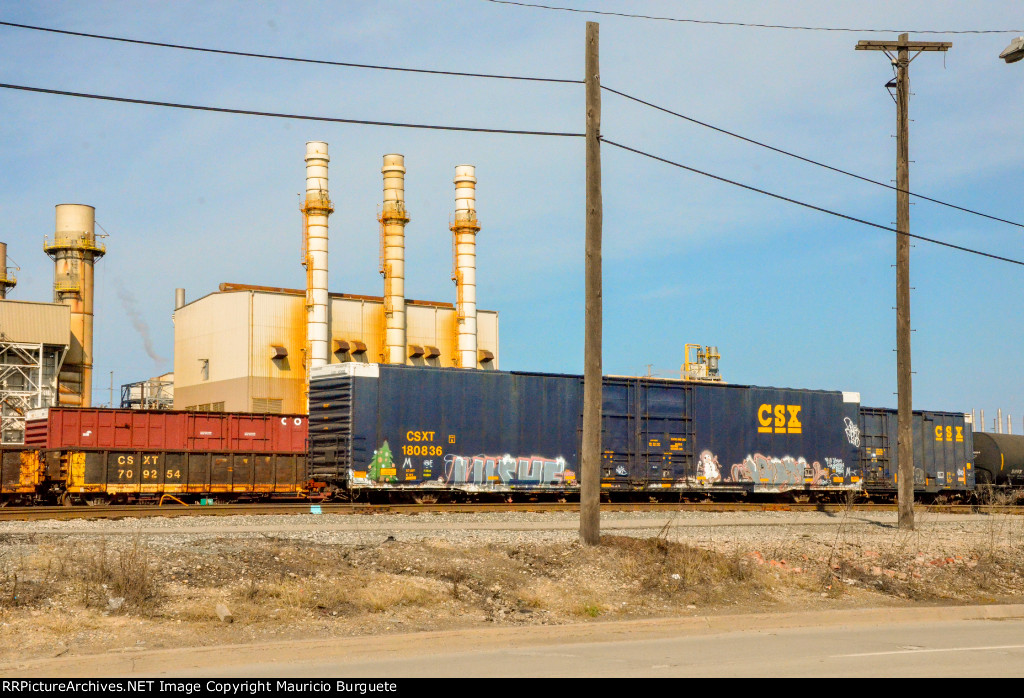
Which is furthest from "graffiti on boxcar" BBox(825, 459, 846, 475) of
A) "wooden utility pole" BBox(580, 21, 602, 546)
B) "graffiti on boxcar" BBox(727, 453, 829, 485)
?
→ "wooden utility pole" BBox(580, 21, 602, 546)

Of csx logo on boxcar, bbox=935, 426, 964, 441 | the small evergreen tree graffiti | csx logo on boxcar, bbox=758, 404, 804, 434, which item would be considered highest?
csx logo on boxcar, bbox=758, 404, 804, 434

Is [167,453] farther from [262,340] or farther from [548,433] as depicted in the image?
[262,340]

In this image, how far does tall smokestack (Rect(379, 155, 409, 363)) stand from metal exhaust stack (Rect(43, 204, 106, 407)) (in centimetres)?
1865

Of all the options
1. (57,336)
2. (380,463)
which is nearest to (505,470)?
(380,463)

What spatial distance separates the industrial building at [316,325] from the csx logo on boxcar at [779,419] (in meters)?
26.3

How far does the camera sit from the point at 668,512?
2566 cm

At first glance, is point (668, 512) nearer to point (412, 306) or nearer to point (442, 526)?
point (442, 526)

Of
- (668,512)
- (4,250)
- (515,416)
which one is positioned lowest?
(668,512)

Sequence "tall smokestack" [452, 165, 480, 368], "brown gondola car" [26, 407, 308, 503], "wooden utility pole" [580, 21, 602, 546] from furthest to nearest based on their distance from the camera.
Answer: "tall smokestack" [452, 165, 480, 368] < "brown gondola car" [26, 407, 308, 503] < "wooden utility pole" [580, 21, 602, 546]

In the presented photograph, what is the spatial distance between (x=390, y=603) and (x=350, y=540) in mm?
5029

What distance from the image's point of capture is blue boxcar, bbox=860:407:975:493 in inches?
1347

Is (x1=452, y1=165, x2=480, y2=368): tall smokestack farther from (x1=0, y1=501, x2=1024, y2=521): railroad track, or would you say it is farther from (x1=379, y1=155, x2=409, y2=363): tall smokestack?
(x1=0, y1=501, x2=1024, y2=521): railroad track

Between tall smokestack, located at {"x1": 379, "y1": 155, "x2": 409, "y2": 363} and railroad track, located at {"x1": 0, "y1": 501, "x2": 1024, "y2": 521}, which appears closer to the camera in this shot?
railroad track, located at {"x1": 0, "y1": 501, "x2": 1024, "y2": 521}
